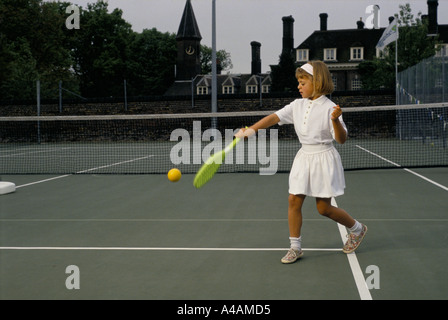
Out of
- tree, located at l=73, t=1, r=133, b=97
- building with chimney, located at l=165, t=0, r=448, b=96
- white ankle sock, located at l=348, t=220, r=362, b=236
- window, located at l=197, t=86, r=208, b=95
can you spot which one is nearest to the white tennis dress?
white ankle sock, located at l=348, t=220, r=362, b=236

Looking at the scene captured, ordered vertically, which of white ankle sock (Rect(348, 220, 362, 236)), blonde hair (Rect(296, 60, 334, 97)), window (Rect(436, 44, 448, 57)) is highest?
window (Rect(436, 44, 448, 57))

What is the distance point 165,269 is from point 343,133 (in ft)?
5.97

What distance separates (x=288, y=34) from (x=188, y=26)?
43.1 ft

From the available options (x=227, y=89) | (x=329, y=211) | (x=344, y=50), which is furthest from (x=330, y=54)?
(x=329, y=211)

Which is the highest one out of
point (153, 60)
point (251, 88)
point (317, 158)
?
point (153, 60)

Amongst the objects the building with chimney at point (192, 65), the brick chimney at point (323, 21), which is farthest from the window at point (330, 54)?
the building with chimney at point (192, 65)

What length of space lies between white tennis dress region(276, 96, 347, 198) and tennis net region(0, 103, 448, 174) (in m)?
5.47

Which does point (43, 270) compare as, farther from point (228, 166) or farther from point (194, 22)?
point (194, 22)

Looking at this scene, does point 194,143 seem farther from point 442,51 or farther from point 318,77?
point 318,77

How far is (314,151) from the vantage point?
4598 mm

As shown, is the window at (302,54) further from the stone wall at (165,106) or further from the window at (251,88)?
the stone wall at (165,106)

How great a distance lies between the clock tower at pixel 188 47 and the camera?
226 feet

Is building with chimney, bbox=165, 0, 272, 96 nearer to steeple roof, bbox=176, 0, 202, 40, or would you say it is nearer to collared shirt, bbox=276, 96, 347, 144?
steeple roof, bbox=176, 0, 202, 40

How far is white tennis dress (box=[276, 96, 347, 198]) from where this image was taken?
178 inches
